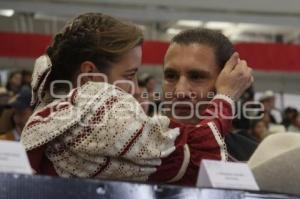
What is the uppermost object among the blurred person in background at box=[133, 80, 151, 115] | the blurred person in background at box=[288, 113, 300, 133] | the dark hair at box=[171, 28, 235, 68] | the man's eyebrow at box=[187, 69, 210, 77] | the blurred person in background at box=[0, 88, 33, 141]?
the dark hair at box=[171, 28, 235, 68]

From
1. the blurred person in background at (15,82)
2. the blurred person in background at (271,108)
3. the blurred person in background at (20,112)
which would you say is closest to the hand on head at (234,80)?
the blurred person in background at (20,112)

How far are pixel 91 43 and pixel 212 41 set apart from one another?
15.5 inches

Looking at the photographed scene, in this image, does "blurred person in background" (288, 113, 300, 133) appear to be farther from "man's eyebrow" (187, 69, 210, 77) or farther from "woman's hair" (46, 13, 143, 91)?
A: "woman's hair" (46, 13, 143, 91)

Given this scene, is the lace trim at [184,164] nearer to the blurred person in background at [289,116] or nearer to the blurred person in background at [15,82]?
the blurred person in background at [15,82]

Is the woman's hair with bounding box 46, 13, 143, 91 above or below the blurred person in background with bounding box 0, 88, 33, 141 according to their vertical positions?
above

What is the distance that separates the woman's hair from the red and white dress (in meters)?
0.11

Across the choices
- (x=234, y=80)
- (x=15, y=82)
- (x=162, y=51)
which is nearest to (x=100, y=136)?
(x=234, y=80)

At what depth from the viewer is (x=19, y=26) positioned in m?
8.23

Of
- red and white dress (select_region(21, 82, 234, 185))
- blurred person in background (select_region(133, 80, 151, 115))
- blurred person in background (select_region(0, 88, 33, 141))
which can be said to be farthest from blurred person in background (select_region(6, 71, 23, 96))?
red and white dress (select_region(21, 82, 234, 185))

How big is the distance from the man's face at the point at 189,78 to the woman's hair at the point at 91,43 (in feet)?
0.71

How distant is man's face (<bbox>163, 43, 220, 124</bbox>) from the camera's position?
4.18 feet

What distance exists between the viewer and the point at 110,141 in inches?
35.4

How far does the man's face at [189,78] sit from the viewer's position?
1.27 metres

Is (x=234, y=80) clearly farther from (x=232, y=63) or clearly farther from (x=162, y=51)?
(x=162, y=51)
